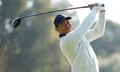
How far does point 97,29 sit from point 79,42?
17.2 inches

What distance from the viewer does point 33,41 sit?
26891mm

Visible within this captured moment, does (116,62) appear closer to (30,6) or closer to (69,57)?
(30,6)

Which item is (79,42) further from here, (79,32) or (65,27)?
(65,27)

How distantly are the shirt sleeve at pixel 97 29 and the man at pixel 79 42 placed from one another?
9 cm

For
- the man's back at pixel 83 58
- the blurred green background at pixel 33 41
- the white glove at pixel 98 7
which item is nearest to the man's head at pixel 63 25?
the man's back at pixel 83 58

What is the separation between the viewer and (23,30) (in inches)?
1055

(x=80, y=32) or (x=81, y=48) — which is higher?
(x=80, y=32)

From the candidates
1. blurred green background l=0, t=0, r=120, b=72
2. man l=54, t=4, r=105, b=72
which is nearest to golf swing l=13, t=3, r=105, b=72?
man l=54, t=4, r=105, b=72

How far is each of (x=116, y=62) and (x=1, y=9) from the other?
20.6 feet

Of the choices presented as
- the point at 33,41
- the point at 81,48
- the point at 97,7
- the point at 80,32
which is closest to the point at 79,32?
the point at 80,32

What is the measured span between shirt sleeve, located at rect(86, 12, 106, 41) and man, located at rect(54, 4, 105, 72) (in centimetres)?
9

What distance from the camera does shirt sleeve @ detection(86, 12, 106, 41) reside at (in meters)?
4.81

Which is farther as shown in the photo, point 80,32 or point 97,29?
point 97,29

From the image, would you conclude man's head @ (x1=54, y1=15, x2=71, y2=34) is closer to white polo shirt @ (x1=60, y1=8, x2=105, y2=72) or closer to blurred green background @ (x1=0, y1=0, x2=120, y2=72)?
white polo shirt @ (x1=60, y1=8, x2=105, y2=72)
